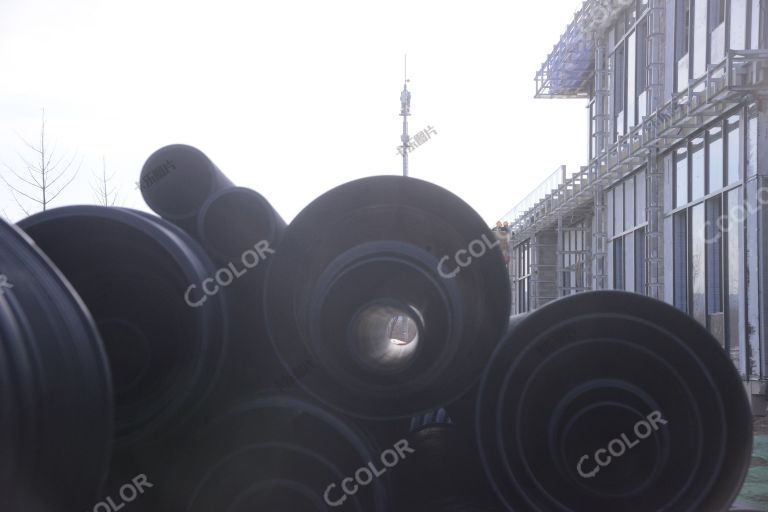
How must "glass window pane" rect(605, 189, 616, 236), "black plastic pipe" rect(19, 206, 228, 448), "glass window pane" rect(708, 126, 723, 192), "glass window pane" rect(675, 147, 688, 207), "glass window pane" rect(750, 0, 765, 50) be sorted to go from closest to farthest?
"black plastic pipe" rect(19, 206, 228, 448) < "glass window pane" rect(750, 0, 765, 50) < "glass window pane" rect(708, 126, 723, 192) < "glass window pane" rect(675, 147, 688, 207) < "glass window pane" rect(605, 189, 616, 236)

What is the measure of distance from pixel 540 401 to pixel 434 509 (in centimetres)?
58

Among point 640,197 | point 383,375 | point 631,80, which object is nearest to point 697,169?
point 640,197

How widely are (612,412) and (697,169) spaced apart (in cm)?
1339

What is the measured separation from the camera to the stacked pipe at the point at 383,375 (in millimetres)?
2500

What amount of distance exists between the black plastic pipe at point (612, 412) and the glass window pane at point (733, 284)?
11080 millimetres

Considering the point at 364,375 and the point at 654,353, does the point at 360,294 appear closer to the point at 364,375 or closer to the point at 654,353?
the point at 364,375

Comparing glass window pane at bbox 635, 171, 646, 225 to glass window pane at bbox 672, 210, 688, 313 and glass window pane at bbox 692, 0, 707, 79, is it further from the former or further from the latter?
glass window pane at bbox 692, 0, 707, 79

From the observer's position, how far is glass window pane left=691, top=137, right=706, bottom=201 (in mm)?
14258

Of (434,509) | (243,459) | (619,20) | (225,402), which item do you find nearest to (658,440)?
(434,509)

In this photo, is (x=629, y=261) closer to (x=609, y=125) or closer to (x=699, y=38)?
(x=609, y=125)

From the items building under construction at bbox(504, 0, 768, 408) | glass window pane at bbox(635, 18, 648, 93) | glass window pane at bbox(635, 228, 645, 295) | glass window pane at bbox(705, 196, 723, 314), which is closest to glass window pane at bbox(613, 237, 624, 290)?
building under construction at bbox(504, 0, 768, 408)

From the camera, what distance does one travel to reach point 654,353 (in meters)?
2.59

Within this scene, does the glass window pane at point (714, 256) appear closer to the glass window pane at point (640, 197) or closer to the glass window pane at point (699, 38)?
the glass window pane at point (699, 38)

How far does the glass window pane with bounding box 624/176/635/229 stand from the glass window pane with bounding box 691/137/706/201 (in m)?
3.56
